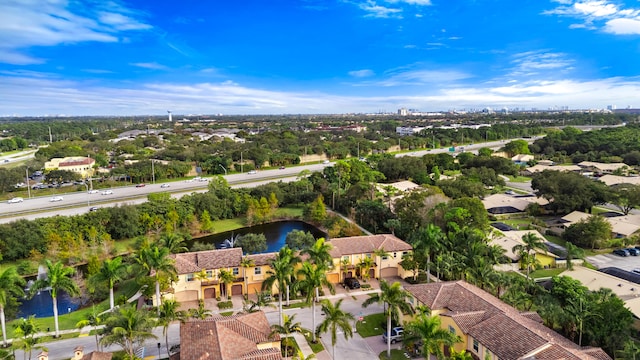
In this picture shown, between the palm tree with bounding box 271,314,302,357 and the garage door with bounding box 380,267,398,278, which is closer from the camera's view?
the palm tree with bounding box 271,314,302,357

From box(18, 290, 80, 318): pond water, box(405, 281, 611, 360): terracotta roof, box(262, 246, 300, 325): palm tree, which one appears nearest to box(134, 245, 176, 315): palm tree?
box(262, 246, 300, 325): palm tree

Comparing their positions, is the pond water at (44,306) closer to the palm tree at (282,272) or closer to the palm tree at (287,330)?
the palm tree at (282,272)

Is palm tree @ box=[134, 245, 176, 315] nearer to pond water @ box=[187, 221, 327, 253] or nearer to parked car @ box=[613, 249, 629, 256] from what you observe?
pond water @ box=[187, 221, 327, 253]

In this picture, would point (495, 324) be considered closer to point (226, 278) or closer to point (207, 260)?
point (226, 278)

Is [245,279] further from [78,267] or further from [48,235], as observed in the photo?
[48,235]

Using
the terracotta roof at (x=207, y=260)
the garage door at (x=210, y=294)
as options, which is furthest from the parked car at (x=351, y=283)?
the garage door at (x=210, y=294)

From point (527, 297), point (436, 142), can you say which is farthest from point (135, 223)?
point (436, 142)
